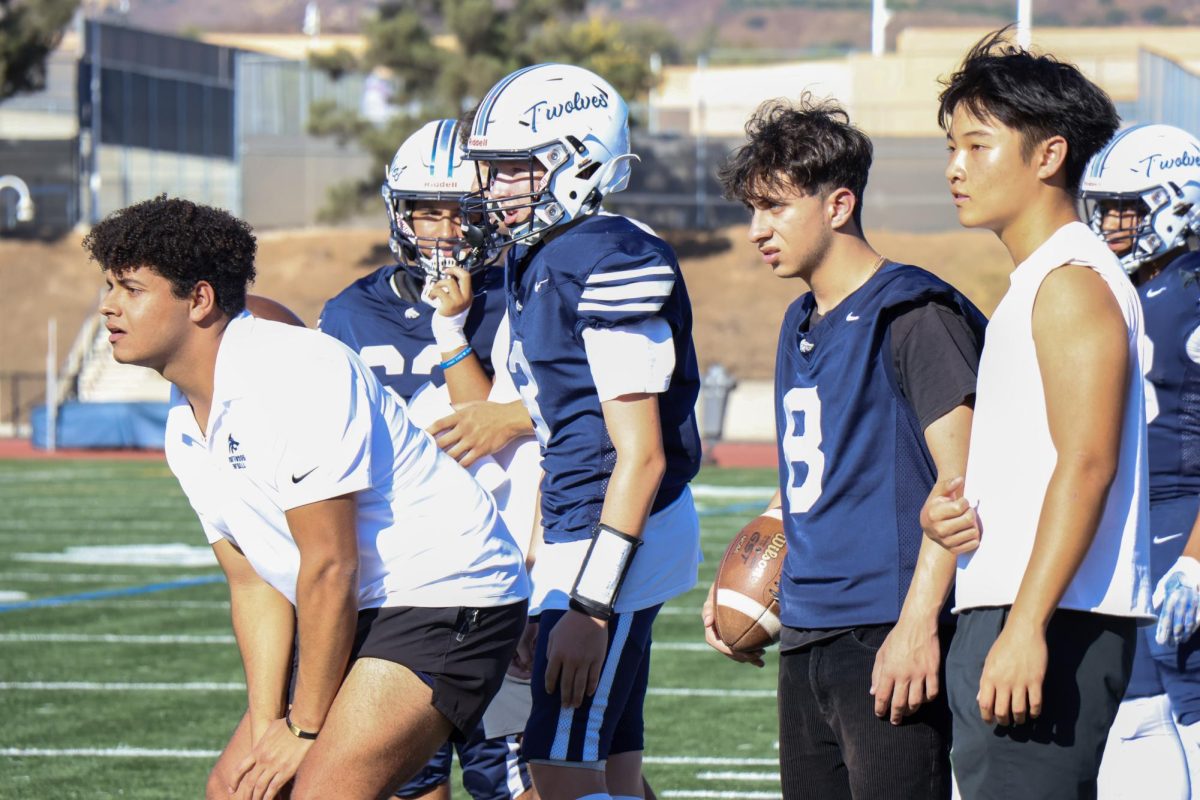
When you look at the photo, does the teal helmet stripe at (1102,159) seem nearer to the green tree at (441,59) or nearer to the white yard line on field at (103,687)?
the white yard line on field at (103,687)

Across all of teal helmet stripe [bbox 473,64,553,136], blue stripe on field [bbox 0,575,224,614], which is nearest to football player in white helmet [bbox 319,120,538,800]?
teal helmet stripe [bbox 473,64,553,136]

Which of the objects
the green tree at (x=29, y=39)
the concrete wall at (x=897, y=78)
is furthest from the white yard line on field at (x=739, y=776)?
the green tree at (x=29, y=39)

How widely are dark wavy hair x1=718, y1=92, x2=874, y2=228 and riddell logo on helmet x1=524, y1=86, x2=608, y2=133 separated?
58cm

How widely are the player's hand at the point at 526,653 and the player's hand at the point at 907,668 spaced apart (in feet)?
3.92

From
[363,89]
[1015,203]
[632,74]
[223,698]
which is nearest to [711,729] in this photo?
[223,698]

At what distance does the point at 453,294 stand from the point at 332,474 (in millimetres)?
1375

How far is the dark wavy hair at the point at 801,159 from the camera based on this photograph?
3.45 meters

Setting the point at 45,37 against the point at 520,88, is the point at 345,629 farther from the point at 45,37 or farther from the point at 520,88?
the point at 45,37

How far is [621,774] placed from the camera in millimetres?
3887

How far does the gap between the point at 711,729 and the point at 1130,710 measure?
2774mm

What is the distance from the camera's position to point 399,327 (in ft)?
15.7

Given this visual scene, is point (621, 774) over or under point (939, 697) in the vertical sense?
under

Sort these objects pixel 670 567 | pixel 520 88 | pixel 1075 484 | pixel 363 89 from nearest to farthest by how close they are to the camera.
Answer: pixel 1075 484
pixel 670 567
pixel 520 88
pixel 363 89

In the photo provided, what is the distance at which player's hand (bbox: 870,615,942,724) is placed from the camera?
3.07m
